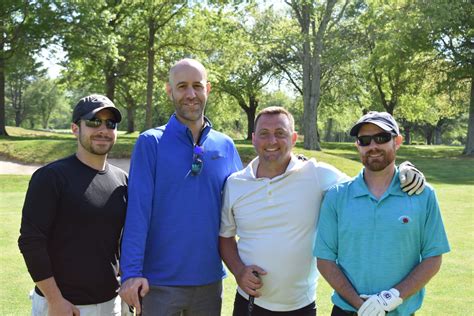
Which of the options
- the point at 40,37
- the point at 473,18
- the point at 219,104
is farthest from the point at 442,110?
the point at 40,37

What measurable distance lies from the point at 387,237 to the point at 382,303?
1.30 feet

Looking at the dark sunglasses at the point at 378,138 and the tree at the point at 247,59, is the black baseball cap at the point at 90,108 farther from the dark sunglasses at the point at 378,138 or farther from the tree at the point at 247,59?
the tree at the point at 247,59

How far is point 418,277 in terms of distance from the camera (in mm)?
3100

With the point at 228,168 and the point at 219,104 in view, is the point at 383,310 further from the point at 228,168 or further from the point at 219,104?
the point at 219,104

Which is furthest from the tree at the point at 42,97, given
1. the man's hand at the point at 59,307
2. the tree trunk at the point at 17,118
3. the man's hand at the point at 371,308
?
the man's hand at the point at 371,308

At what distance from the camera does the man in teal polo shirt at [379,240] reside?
3.12 meters

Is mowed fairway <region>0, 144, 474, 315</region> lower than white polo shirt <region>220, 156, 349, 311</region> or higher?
lower

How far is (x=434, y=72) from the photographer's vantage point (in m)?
33.8

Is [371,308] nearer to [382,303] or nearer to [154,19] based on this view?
[382,303]

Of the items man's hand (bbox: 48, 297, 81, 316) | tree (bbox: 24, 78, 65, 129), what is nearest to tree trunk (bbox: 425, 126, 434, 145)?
tree (bbox: 24, 78, 65, 129)

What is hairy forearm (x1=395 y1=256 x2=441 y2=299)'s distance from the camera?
3076 millimetres

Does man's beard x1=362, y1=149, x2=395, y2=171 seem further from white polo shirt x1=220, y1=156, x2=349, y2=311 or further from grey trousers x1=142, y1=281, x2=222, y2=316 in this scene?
grey trousers x1=142, y1=281, x2=222, y2=316

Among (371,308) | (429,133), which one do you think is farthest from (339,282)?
(429,133)

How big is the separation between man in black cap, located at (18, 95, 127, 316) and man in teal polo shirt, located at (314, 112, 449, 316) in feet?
4.86
